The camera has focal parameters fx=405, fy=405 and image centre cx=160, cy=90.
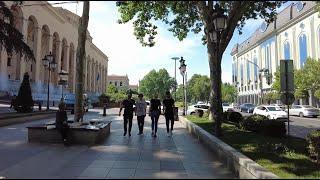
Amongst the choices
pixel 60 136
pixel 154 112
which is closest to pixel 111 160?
pixel 60 136

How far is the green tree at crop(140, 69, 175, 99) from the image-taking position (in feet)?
421

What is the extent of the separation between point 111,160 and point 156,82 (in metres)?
120

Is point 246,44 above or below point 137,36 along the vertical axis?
above

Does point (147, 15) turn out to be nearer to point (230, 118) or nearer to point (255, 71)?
point (230, 118)

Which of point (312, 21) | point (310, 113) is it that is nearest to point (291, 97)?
point (310, 113)

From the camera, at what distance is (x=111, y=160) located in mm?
9445

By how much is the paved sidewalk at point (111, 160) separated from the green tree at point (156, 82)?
114998 millimetres

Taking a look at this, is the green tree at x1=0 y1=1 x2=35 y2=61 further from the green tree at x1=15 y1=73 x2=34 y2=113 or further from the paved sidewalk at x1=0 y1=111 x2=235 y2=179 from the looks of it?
the paved sidewalk at x1=0 y1=111 x2=235 y2=179

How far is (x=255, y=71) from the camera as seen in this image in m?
94.7

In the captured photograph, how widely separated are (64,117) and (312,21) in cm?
5823

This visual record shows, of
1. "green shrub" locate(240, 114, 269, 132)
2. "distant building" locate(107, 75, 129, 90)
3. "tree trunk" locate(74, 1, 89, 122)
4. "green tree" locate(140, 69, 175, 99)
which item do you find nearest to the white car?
"green shrub" locate(240, 114, 269, 132)

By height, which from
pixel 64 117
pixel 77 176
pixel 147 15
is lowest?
pixel 77 176

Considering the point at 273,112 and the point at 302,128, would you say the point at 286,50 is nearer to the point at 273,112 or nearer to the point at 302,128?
the point at 273,112

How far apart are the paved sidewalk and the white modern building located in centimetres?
3545
